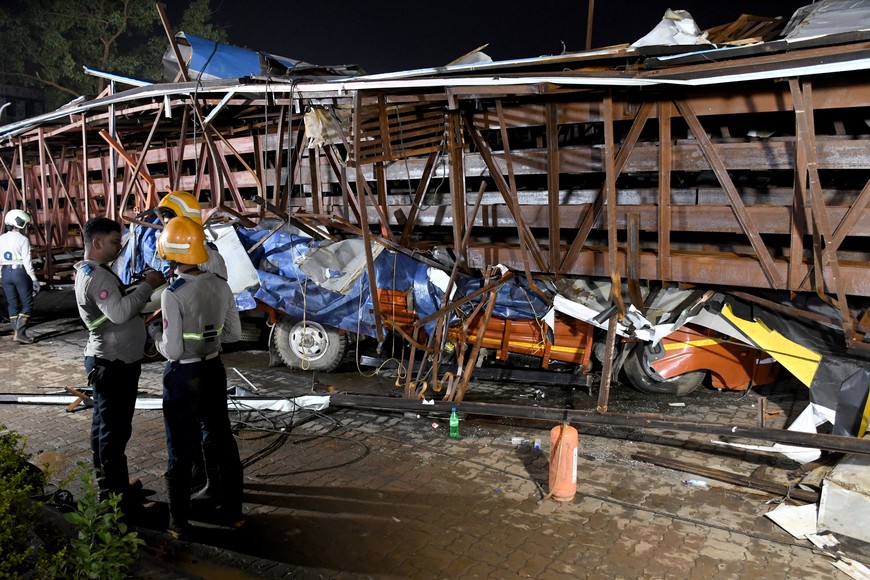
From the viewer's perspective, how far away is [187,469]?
4211 millimetres

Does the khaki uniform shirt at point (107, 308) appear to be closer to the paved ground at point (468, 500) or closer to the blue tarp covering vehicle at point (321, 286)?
the paved ground at point (468, 500)

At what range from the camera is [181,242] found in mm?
4137

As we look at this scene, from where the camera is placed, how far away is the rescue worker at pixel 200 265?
189 inches

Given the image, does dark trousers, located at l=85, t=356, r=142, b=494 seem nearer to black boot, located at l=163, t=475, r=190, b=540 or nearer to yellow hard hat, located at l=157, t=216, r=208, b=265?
black boot, located at l=163, t=475, r=190, b=540

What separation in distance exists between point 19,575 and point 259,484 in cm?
239

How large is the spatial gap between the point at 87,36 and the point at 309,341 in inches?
792

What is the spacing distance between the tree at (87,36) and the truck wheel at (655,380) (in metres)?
19.8

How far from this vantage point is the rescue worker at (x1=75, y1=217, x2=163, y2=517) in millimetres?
4301

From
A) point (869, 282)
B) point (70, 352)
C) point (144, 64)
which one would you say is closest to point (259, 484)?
point (869, 282)

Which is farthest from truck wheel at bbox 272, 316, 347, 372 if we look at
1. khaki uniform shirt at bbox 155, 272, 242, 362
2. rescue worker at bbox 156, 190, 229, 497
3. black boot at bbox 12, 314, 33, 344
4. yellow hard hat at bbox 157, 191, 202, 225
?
black boot at bbox 12, 314, 33, 344

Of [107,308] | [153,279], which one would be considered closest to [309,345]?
[153,279]

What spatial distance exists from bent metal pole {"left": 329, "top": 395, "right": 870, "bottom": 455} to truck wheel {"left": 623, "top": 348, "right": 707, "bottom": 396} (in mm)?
1705

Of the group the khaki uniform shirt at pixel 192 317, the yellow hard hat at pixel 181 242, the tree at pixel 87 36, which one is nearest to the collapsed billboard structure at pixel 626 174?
the yellow hard hat at pixel 181 242

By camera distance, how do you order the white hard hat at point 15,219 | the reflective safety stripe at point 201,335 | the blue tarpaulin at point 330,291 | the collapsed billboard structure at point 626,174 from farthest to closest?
the white hard hat at point 15,219 → the blue tarpaulin at point 330,291 → the collapsed billboard structure at point 626,174 → the reflective safety stripe at point 201,335
